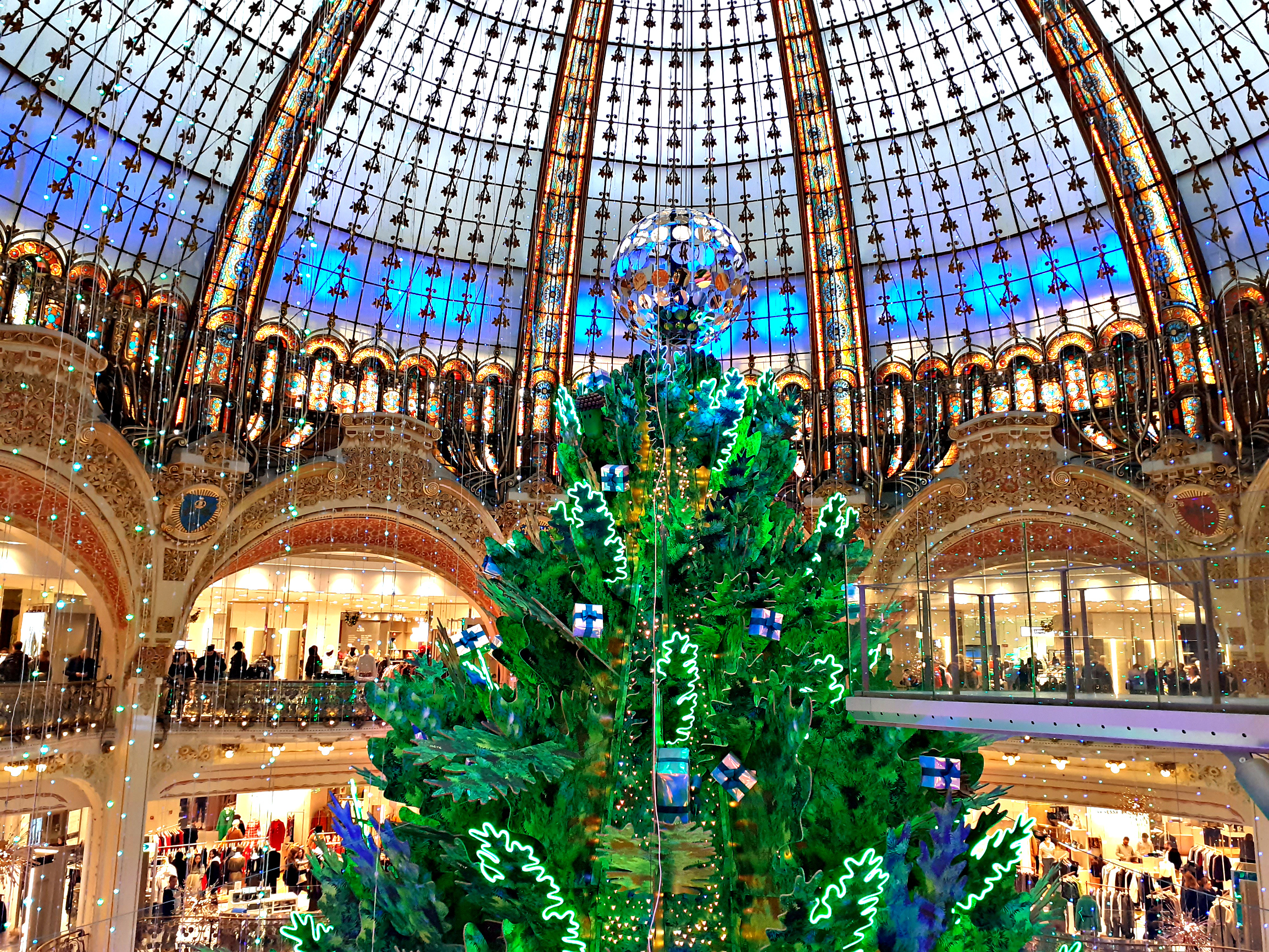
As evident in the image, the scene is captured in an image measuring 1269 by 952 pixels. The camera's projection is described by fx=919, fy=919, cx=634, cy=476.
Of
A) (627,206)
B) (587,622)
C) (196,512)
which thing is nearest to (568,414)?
(587,622)

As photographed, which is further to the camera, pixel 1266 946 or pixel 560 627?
pixel 1266 946

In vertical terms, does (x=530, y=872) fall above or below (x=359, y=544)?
below

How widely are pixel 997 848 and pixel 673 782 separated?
1.45 m

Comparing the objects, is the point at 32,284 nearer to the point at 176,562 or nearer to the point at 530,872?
the point at 176,562

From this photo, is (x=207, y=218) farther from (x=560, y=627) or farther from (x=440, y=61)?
(x=560, y=627)

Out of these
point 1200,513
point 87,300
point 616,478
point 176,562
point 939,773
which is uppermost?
point 87,300

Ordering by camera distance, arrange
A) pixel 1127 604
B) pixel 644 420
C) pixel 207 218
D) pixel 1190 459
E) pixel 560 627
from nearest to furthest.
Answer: pixel 560 627 < pixel 644 420 < pixel 1127 604 < pixel 1190 459 < pixel 207 218

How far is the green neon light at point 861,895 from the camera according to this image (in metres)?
3.32

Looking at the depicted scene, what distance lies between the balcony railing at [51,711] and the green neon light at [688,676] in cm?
1173

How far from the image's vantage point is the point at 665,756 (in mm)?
3574

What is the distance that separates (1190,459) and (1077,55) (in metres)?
7.27

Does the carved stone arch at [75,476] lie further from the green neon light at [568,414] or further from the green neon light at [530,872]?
the green neon light at [530,872]

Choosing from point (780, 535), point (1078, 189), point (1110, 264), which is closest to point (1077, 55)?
point (1078, 189)

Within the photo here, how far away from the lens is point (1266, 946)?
10.6 m
